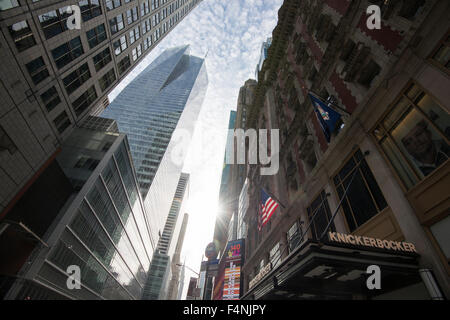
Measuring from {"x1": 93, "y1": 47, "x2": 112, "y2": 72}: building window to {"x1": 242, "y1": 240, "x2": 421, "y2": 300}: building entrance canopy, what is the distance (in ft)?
119

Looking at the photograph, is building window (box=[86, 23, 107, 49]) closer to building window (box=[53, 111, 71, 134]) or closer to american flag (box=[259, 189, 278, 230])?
building window (box=[53, 111, 71, 134])

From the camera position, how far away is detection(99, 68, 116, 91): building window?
115 ft

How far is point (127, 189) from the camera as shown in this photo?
2147 inches

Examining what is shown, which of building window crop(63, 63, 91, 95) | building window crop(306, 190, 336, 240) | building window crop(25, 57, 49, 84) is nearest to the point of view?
building window crop(306, 190, 336, 240)

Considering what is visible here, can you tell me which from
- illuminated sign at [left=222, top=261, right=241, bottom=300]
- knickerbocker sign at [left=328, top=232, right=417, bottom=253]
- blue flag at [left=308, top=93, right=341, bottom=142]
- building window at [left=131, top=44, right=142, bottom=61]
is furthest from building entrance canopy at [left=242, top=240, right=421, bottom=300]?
building window at [left=131, top=44, right=142, bottom=61]

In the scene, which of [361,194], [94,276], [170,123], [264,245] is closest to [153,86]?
[170,123]

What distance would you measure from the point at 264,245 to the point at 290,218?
722cm

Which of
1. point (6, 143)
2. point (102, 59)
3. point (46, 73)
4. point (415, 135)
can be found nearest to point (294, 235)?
point (415, 135)

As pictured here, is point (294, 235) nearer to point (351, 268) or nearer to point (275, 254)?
point (275, 254)

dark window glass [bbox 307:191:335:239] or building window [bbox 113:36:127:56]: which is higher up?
building window [bbox 113:36:127:56]

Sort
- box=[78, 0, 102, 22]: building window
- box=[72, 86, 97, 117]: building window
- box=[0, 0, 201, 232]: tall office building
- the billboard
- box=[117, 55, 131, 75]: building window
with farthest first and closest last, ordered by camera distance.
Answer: box=[117, 55, 131, 75]: building window, the billboard, box=[72, 86, 97, 117]: building window, box=[78, 0, 102, 22]: building window, box=[0, 0, 201, 232]: tall office building

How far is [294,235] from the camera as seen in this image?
1844 centimetres

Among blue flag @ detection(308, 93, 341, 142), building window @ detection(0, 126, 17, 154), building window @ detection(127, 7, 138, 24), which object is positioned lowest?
blue flag @ detection(308, 93, 341, 142)

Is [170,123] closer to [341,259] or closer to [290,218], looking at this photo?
[290,218]
